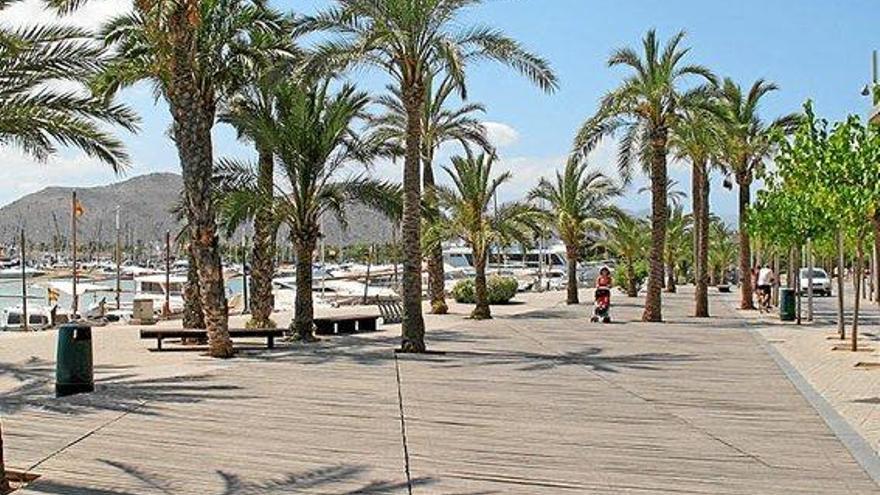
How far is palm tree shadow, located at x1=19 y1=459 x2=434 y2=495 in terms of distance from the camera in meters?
8.29

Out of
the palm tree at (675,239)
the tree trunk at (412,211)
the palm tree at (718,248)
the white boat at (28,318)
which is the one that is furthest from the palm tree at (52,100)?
the palm tree at (718,248)

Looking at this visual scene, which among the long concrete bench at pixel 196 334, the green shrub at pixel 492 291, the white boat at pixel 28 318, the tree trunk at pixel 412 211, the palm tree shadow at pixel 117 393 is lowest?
the white boat at pixel 28 318

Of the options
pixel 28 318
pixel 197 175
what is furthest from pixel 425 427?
pixel 28 318

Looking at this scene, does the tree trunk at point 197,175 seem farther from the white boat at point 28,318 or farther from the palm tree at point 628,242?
the white boat at point 28,318

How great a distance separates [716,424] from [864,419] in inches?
70.2

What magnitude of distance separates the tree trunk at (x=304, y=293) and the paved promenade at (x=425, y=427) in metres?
3.85

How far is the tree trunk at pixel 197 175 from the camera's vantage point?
64.3 ft

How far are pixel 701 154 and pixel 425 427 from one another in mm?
26605

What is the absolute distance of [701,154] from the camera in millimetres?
36156

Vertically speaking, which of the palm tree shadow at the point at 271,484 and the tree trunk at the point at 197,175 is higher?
the tree trunk at the point at 197,175

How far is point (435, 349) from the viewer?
71.1 ft

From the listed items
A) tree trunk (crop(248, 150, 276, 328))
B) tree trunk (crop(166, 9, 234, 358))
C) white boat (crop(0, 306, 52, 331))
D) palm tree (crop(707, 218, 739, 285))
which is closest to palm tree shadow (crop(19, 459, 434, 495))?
tree trunk (crop(166, 9, 234, 358))

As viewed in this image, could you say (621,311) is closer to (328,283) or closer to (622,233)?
(622,233)

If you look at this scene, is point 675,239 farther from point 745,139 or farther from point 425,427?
point 425,427
